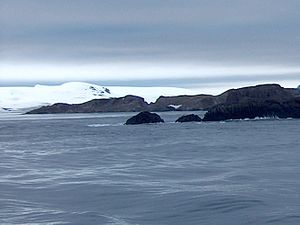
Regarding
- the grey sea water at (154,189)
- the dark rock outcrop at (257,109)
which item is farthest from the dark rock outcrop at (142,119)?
the grey sea water at (154,189)

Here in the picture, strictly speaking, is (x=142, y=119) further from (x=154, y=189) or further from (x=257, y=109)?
(x=154, y=189)

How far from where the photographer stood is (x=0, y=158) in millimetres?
37781

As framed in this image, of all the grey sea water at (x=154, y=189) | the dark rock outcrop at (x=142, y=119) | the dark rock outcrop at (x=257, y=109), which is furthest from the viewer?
the dark rock outcrop at (x=257, y=109)

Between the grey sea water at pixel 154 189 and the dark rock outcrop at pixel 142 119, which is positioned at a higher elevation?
the dark rock outcrop at pixel 142 119

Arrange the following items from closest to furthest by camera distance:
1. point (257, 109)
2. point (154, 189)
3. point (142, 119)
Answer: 1. point (154, 189)
2. point (142, 119)
3. point (257, 109)

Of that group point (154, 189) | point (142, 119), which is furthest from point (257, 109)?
point (154, 189)

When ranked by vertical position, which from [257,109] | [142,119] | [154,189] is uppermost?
[257,109]

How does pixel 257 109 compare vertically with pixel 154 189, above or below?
above

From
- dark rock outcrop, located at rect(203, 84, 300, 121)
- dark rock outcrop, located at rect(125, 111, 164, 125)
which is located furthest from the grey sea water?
dark rock outcrop, located at rect(203, 84, 300, 121)

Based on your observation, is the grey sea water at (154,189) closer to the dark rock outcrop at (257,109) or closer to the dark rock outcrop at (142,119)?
the dark rock outcrop at (142,119)

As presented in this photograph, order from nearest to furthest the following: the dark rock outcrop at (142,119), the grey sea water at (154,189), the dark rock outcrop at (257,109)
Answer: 1. the grey sea water at (154,189)
2. the dark rock outcrop at (142,119)
3. the dark rock outcrop at (257,109)

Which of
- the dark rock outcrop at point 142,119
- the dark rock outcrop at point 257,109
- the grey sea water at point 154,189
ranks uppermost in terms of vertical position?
the dark rock outcrop at point 257,109

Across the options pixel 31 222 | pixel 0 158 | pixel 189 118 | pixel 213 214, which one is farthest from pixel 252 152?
pixel 189 118

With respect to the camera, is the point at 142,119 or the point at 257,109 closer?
the point at 142,119
